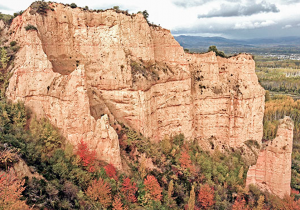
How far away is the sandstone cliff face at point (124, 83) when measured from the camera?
24359 mm

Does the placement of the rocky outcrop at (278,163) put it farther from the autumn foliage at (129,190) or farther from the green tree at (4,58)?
the green tree at (4,58)

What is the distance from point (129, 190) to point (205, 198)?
10.4 m

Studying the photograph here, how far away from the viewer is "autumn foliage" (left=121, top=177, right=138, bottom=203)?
890 inches

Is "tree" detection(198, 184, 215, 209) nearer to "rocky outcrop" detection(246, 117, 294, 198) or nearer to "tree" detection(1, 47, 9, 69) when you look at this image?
"rocky outcrop" detection(246, 117, 294, 198)

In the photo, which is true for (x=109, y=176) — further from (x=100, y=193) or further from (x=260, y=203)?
(x=260, y=203)

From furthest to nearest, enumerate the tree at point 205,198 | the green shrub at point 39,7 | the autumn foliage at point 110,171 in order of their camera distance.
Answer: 1. the tree at point 205,198
2. the green shrub at point 39,7
3. the autumn foliage at point 110,171

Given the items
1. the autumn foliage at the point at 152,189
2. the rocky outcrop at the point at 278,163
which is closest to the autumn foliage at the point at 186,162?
the autumn foliage at the point at 152,189

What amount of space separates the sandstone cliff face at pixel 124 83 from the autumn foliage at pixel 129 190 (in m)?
2.92

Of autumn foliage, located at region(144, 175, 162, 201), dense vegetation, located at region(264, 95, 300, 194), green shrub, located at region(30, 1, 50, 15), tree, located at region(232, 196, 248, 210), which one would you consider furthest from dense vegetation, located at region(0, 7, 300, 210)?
dense vegetation, located at region(264, 95, 300, 194)

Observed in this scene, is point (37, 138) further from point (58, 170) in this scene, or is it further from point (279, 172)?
point (279, 172)

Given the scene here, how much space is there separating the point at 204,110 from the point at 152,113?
1036 centimetres

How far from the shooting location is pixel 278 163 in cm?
2945

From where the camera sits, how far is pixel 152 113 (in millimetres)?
33844

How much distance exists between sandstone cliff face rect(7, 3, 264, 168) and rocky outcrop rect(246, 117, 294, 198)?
846 cm
